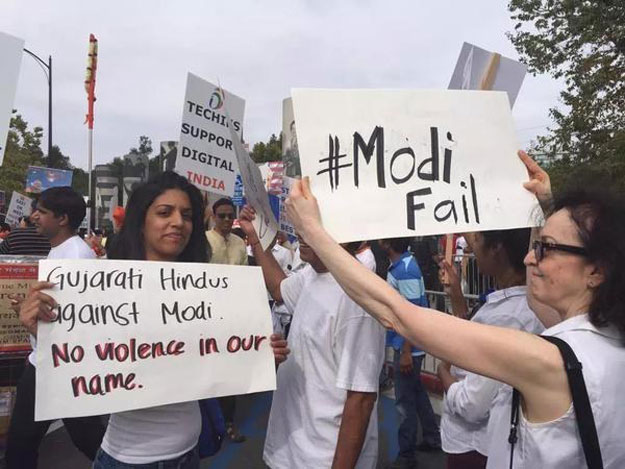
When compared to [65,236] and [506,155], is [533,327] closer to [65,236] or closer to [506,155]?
[506,155]

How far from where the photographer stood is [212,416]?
91.9 inches

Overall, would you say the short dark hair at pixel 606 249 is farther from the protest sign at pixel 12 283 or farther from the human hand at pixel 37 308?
the protest sign at pixel 12 283

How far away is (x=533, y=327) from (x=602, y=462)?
104 centimetres

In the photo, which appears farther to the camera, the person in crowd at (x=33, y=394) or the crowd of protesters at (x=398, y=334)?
the person in crowd at (x=33, y=394)

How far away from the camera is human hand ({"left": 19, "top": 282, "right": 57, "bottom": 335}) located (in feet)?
5.99

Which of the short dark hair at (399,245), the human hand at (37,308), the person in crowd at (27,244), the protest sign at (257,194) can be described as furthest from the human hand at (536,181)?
the person in crowd at (27,244)

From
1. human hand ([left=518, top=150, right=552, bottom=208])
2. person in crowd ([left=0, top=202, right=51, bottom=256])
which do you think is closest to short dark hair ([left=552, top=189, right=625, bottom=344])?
human hand ([left=518, top=150, right=552, bottom=208])

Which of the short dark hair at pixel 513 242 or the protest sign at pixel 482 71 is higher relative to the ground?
the protest sign at pixel 482 71

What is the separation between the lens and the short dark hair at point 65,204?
12.3 feet

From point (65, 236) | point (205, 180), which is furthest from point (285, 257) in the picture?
point (65, 236)

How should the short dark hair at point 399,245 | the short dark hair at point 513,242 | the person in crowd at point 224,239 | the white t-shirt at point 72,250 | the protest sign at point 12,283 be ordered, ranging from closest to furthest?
the short dark hair at point 513,242, the protest sign at point 12,283, the white t-shirt at point 72,250, the short dark hair at point 399,245, the person in crowd at point 224,239

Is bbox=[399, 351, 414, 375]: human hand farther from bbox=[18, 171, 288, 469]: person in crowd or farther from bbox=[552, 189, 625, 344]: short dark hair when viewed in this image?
bbox=[552, 189, 625, 344]: short dark hair

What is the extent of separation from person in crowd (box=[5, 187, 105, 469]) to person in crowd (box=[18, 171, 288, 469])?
1.06 metres

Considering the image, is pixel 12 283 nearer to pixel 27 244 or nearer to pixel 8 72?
pixel 8 72
